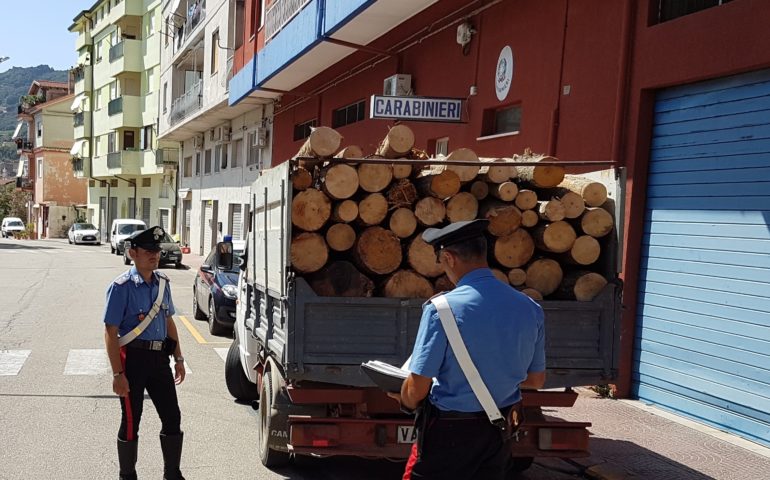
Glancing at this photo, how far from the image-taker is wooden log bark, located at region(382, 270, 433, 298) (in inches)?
214

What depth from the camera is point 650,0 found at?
28.0 feet

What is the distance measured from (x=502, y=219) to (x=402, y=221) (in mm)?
722

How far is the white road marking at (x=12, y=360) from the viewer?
941 centimetres

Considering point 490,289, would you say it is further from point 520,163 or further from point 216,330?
point 216,330

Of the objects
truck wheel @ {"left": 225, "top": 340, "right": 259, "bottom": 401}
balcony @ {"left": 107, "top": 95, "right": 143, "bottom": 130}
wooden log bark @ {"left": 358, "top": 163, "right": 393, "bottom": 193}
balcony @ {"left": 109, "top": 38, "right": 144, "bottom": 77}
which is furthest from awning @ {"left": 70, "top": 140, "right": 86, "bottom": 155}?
wooden log bark @ {"left": 358, "top": 163, "right": 393, "bottom": 193}

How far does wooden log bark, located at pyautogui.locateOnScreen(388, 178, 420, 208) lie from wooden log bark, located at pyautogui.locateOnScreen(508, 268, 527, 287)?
90cm

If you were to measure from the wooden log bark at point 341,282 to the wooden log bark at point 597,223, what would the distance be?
165 cm

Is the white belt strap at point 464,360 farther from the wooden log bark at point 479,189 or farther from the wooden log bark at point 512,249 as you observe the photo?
the wooden log bark at point 479,189

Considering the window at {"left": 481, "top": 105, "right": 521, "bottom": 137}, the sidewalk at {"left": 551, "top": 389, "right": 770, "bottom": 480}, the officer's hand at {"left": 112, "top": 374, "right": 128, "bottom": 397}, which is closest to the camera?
the officer's hand at {"left": 112, "top": 374, "right": 128, "bottom": 397}

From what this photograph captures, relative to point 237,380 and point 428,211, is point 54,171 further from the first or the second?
point 428,211

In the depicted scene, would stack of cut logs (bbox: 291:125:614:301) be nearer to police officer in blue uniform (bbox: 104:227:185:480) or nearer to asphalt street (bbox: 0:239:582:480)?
police officer in blue uniform (bbox: 104:227:185:480)

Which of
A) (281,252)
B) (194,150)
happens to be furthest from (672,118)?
(194,150)

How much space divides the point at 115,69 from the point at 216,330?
4275 cm

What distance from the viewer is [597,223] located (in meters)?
5.68
